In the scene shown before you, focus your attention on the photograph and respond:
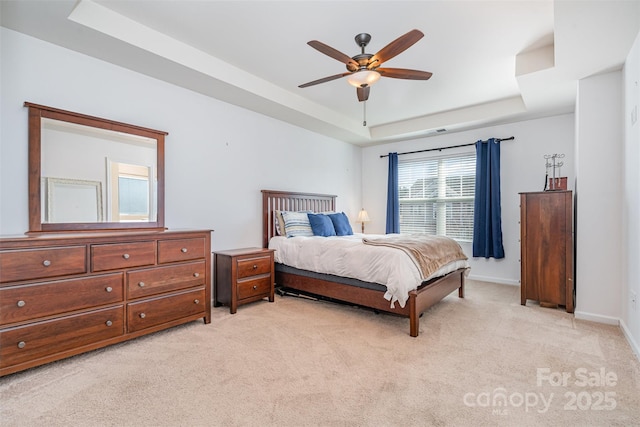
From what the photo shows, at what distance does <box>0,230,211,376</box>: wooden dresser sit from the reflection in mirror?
42 cm

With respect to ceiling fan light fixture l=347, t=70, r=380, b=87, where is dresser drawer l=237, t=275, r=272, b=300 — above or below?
below

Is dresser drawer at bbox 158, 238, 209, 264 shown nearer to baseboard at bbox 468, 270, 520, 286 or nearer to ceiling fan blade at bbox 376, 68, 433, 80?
ceiling fan blade at bbox 376, 68, 433, 80

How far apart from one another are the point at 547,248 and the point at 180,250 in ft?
12.8

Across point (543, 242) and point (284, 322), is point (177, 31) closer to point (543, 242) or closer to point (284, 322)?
point (284, 322)

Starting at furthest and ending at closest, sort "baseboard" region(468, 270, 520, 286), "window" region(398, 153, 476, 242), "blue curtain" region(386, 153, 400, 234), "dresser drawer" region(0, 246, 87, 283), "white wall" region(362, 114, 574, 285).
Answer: "blue curtain" region(386, 153, 400, 234)
"window" region(398, 153, 476, 242)
"baseboard" region(468, 270, 520, 286)
"white wall" region(362, 114, 574, 285)
"dresser drawer" region(0, 246, 87, 283)

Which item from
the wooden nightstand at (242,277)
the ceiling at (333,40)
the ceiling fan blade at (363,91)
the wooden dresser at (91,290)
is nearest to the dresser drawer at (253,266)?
the wooden nightstand at (242,277)

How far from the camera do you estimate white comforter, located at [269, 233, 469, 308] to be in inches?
111

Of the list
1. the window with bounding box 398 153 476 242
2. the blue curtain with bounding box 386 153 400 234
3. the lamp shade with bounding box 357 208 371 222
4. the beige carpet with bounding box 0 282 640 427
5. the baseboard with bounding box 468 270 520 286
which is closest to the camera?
the beige carpet with bounding box 0 282 640 427

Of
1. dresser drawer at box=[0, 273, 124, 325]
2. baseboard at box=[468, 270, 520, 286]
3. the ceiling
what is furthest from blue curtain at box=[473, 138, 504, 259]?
dresser drawer at box=[0, 273, 124, 325]

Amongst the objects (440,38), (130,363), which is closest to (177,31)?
(440,38)

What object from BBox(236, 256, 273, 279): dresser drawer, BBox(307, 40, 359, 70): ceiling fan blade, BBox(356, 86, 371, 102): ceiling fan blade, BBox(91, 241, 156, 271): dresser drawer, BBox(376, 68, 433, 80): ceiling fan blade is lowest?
BBox(236, 256, 273, 279): dresser drawer

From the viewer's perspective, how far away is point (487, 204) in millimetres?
4871

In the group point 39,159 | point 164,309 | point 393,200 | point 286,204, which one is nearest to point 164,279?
point 164,309

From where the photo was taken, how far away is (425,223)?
5.79 m
